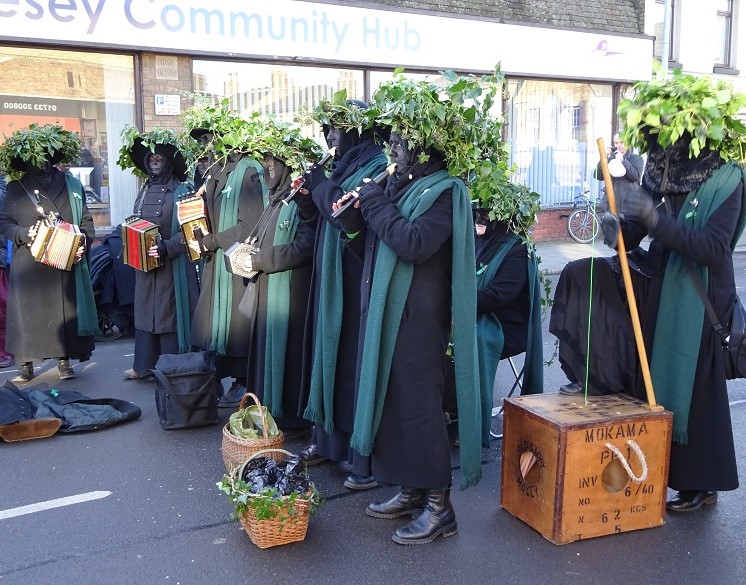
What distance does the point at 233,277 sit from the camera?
19.1 feet

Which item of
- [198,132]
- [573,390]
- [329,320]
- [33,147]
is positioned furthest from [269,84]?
[573,390]

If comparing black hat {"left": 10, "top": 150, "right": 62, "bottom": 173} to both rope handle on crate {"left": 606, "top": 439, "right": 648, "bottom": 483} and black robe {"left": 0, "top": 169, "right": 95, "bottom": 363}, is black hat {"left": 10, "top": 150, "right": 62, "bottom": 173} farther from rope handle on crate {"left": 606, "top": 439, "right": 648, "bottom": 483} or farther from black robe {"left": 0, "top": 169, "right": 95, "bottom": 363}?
rope handle on crate {"left": 606, "top": 439, "right": 648, "bottom": 483}

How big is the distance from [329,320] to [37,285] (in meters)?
3.71

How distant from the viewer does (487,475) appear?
186 inches

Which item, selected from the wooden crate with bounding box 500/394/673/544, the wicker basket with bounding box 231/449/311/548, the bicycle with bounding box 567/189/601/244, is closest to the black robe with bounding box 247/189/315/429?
the wicker basket with bounding box 231/449/311/548

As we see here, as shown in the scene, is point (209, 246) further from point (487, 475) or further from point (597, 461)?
point (597, 461)

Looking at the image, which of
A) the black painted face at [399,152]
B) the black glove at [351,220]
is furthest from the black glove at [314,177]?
the black painted face at [399,152]

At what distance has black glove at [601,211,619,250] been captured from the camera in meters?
3.65

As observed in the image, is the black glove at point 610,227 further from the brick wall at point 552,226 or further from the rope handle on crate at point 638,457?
the brick wall at point 552,226

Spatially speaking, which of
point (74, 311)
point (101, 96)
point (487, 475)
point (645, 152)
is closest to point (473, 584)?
point (487, 475)

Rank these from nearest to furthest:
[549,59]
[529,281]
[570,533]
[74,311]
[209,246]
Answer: [570,533], [529,281], [209,246], [74,311], [549,59]

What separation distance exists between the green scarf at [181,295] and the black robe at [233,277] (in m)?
0.44

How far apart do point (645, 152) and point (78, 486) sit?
3582 mm

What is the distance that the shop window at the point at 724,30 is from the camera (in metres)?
18.9
